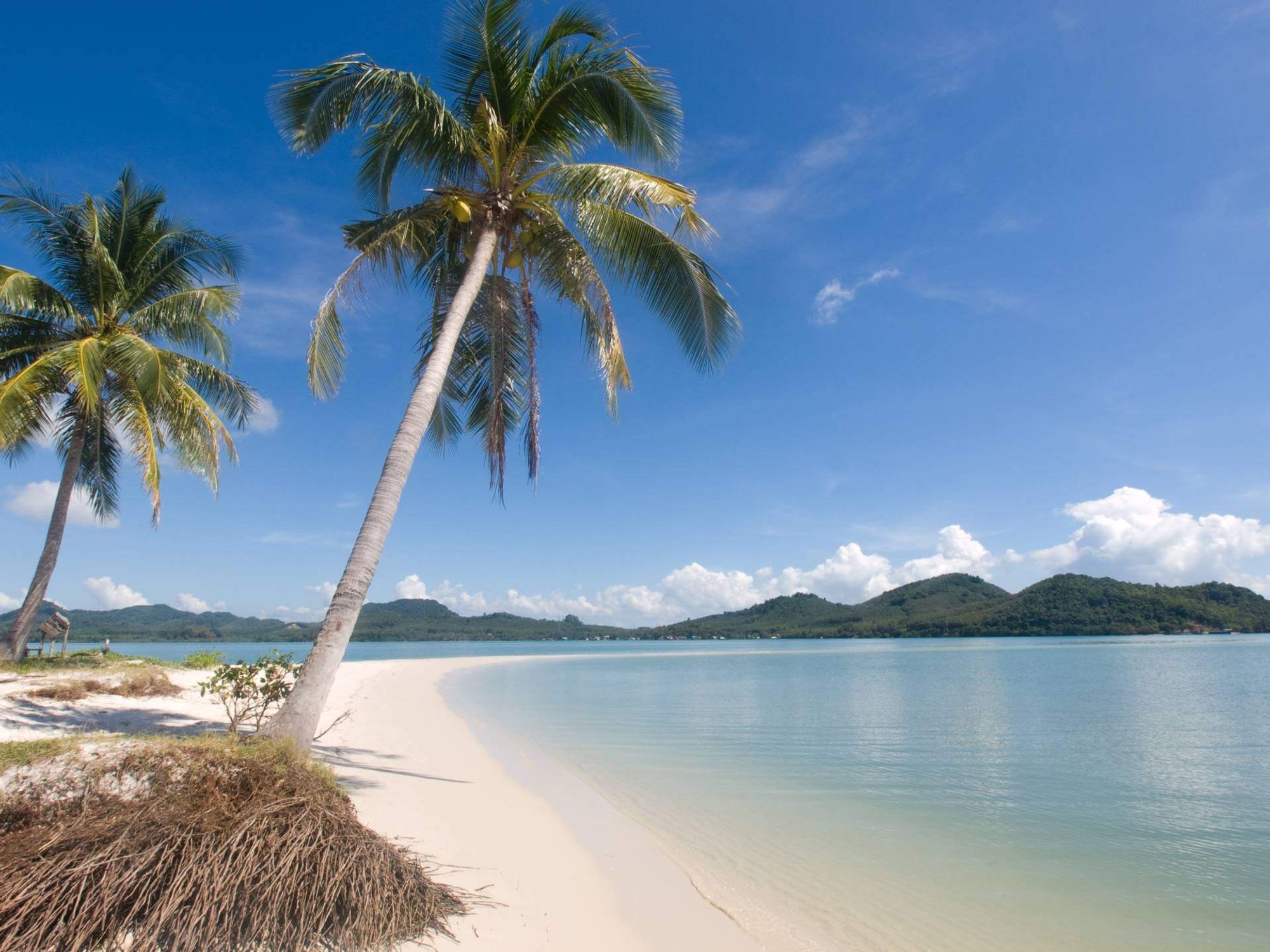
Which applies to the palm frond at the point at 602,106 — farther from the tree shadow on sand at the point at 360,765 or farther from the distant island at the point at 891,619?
the distant island at the point at 891,619

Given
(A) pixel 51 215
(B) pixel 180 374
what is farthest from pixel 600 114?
(A) pixel 51 215

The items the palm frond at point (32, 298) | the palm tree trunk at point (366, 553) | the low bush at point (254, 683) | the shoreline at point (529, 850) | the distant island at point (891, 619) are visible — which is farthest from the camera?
the distant island at point (891, 619)

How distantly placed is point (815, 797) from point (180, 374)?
14048 millimetres

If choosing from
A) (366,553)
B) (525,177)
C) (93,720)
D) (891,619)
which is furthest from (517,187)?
(891,619)

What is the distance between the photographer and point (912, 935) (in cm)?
457

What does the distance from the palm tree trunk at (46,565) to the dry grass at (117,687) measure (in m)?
2.10

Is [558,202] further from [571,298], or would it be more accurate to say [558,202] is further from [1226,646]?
[1226,646]

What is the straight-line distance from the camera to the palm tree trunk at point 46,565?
12789 mm

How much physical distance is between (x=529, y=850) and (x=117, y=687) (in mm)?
10271

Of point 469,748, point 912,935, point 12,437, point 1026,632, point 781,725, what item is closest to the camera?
point 912,935

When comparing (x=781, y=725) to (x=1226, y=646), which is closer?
(x=781, y=725)

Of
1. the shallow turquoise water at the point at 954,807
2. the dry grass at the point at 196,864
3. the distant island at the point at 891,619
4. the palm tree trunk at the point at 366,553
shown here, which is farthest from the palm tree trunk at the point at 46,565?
the distant island at the point at 891,619

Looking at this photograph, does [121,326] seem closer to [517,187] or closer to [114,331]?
[114,331]

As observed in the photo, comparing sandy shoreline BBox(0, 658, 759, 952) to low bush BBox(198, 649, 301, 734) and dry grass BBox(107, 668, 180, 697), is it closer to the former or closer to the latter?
dry grass BBox(107, 668, 180, 697)
